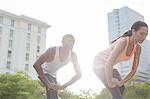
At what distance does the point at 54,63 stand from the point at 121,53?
4.50 feet

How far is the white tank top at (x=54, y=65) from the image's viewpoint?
4.71m

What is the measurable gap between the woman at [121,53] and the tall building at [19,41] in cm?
6114

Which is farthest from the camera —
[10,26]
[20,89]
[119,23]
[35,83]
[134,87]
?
[119,23]

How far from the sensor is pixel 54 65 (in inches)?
189

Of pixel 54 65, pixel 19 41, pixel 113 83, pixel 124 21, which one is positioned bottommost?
pixel 113 83

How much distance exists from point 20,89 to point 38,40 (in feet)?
120

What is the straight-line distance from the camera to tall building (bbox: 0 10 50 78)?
217 ft

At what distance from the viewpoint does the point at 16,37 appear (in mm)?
69875

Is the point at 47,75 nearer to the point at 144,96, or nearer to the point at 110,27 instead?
the point at 144,96

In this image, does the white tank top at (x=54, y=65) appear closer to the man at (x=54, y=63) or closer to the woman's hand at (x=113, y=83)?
the man at (x=54, y=63)

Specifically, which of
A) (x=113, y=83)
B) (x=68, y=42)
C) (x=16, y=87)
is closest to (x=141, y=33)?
(x=113, y=83)

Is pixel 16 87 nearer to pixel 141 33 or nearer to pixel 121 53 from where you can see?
pixel 121 53

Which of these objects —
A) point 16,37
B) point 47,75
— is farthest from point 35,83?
point 47,75

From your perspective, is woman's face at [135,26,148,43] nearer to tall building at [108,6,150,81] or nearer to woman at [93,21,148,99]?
woman at [93,21,148,99]
